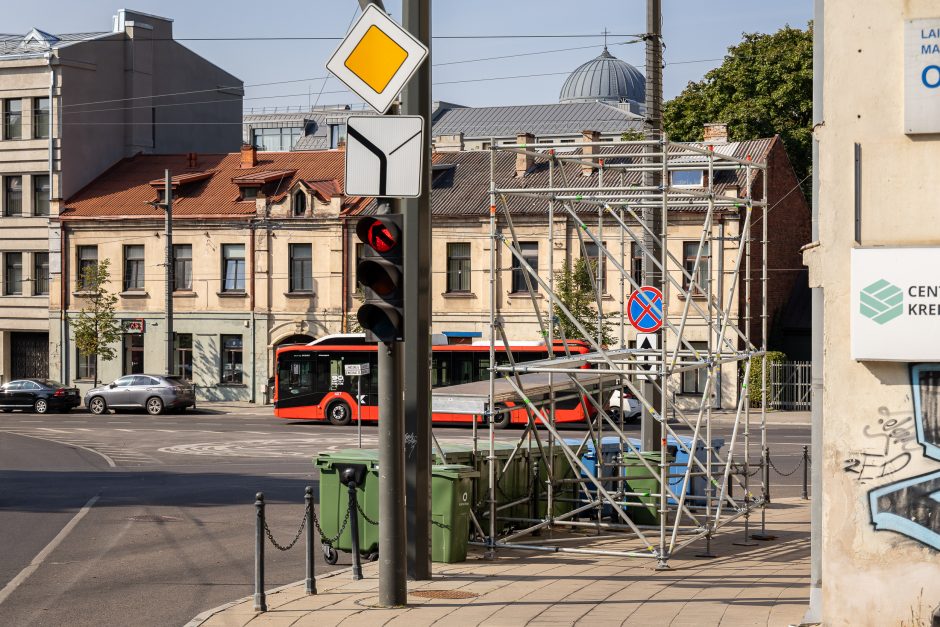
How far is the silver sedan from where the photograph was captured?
142ft

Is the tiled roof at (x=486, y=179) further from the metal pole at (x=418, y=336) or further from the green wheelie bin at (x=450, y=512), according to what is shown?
the metal pole at (x=418, y=336)

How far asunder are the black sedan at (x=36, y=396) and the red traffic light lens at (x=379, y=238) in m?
37.1

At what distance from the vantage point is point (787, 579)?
12289mm

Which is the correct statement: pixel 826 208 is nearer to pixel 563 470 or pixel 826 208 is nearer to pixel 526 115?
pixel 563 470

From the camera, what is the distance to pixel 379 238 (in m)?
10.4

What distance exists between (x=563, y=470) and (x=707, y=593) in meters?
4.86

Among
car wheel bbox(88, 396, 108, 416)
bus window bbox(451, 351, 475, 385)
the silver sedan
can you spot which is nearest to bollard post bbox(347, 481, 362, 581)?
bus window bbox(451, 351, 475, 385)

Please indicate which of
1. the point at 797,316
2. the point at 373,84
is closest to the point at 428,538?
the point at 373,84

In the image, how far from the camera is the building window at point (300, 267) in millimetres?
48281

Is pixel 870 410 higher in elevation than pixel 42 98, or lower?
lower

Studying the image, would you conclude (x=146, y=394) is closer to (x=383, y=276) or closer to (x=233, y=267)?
(x=233, y=267)

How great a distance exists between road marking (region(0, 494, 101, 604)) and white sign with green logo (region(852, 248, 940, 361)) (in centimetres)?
783

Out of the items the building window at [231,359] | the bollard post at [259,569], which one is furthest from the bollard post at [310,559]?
the building window at [231,359]

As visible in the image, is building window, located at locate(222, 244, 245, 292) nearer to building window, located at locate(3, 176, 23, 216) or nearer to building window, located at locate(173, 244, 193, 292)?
building window, located at locate(173, 244, 193, 292)
